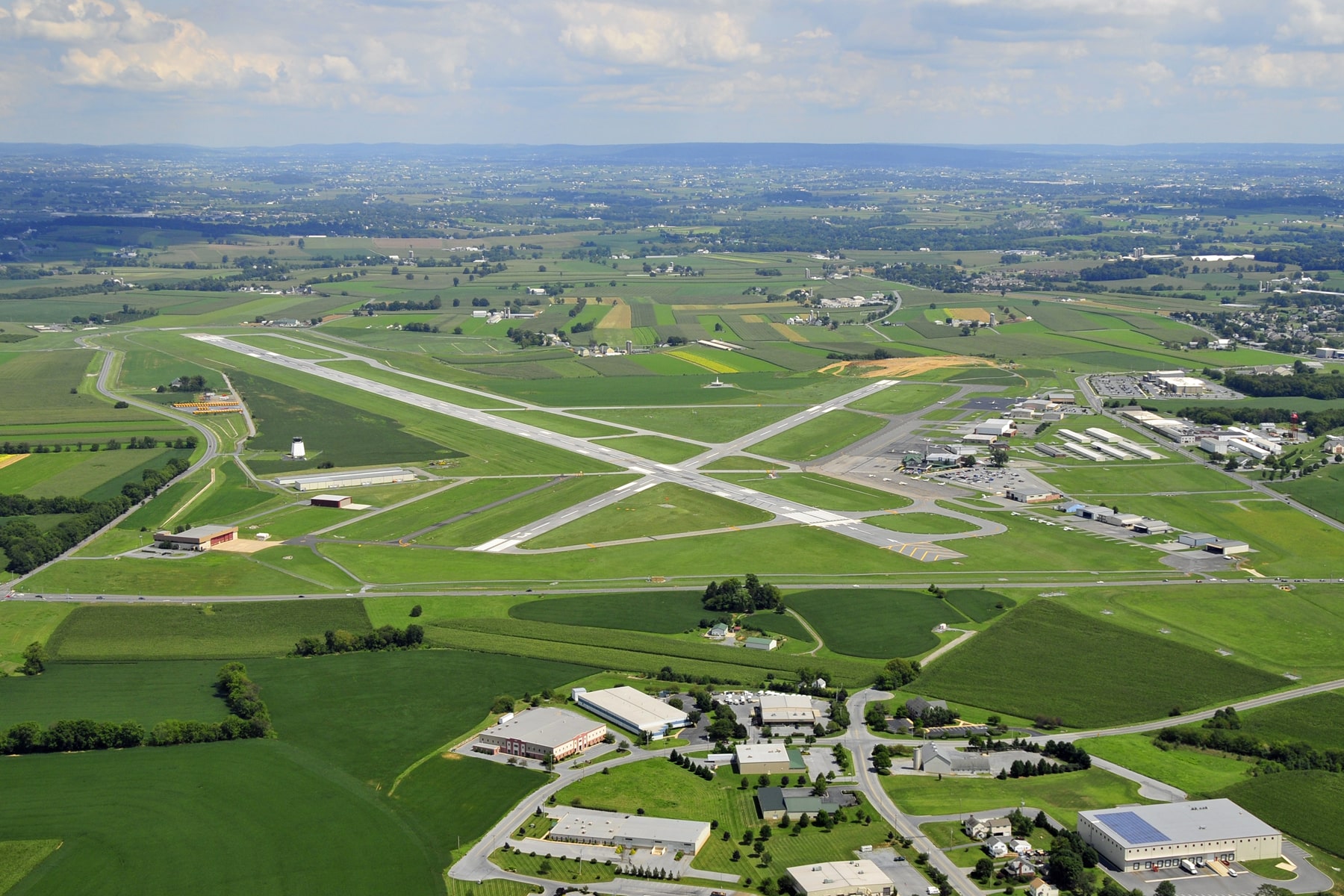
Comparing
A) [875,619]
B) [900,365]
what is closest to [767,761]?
[875,619]

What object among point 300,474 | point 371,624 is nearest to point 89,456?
point 300,474

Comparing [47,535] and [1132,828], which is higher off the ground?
[47,535]

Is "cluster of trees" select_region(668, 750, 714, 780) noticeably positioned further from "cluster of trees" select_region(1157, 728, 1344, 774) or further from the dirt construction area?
the dirt construction area

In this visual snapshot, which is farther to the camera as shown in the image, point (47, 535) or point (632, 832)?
point (47, 535)

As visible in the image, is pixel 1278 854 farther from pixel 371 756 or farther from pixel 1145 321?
pixel 1145 321

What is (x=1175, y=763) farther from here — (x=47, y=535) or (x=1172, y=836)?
(x=47, y=535)

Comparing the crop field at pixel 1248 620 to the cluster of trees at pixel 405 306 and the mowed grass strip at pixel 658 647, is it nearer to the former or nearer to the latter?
the mowed grass strip at pixel 658 647

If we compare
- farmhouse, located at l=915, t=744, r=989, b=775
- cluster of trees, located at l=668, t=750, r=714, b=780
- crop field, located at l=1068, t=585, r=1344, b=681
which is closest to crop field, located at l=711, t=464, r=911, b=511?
crop field, located at l=1068, t=585, r=1344, b=681
